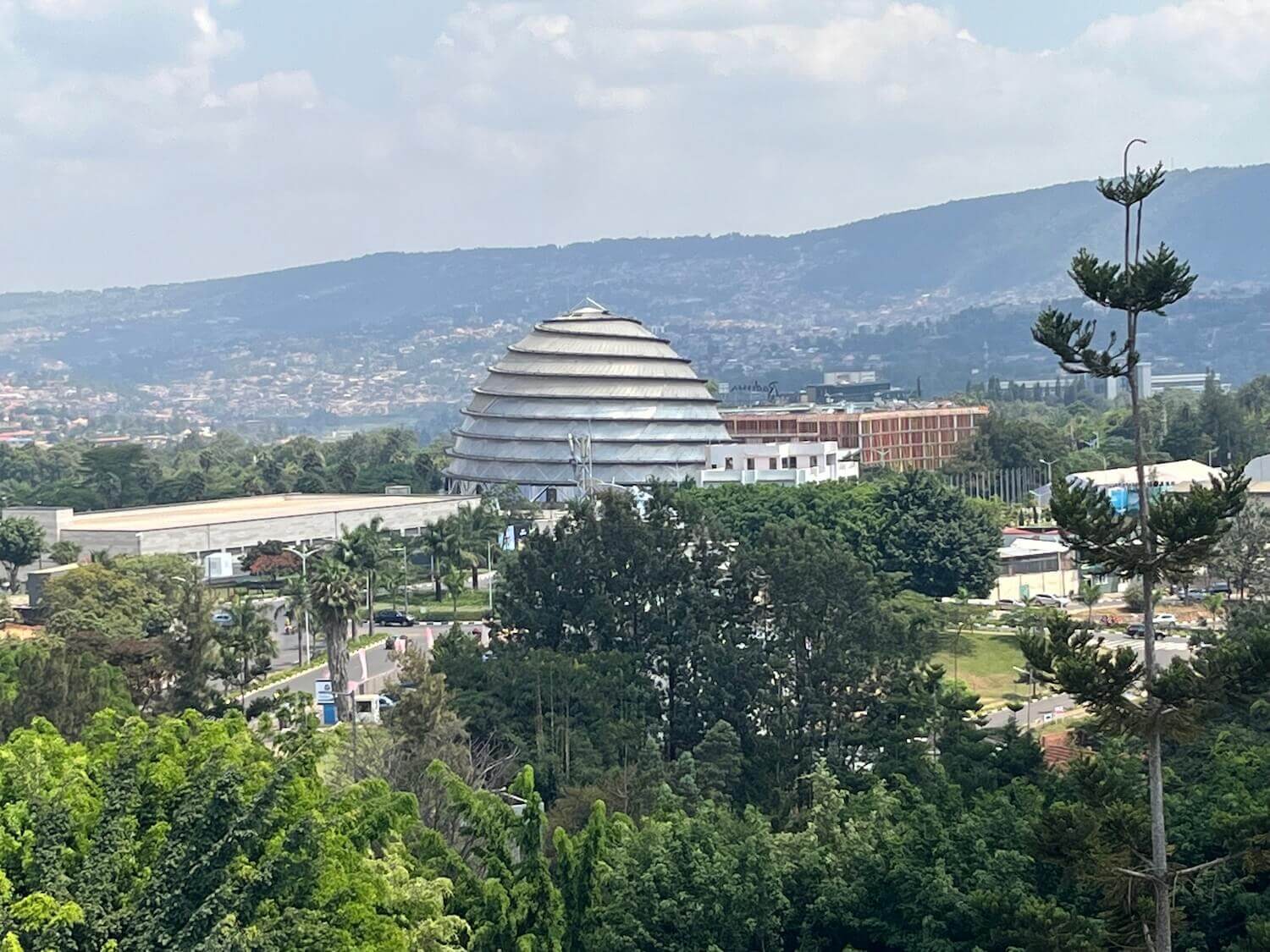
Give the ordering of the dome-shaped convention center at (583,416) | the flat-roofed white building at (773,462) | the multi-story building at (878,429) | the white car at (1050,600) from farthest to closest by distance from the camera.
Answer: the multi-story building at (878,429) < the dome-shaped convention center at (583,416) < the flat-roofed white building at (773,462) < the white car at (1050,600)

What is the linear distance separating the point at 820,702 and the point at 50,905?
27.1 metres

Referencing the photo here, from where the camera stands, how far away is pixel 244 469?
524 ft

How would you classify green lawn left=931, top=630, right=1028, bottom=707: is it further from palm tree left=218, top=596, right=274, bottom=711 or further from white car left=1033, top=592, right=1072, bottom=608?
palm tree left=218, top=596, right=274, bottom=711

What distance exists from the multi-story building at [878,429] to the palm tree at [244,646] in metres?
86.2

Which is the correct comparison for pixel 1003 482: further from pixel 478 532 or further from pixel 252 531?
pixel 252 531

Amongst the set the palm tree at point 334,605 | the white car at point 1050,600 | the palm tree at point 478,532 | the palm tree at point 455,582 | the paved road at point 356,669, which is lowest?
the white car at point 1050,600

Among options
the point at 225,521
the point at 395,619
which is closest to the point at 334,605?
the point at 395,619

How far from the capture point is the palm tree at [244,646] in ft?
184

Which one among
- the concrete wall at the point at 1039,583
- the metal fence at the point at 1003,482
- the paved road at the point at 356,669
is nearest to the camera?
the paved road at the point at 356,669

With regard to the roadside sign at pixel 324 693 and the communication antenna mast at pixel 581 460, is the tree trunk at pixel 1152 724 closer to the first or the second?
the roadside sign at pixel 324 693

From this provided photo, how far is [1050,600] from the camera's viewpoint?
85.3 m

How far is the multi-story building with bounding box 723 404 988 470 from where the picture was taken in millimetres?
148750

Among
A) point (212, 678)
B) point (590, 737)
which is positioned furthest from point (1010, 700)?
point (212, 678)

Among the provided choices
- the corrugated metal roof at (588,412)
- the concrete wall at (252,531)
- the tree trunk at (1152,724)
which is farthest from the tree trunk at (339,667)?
the corrugated metal roof at (588,412)
